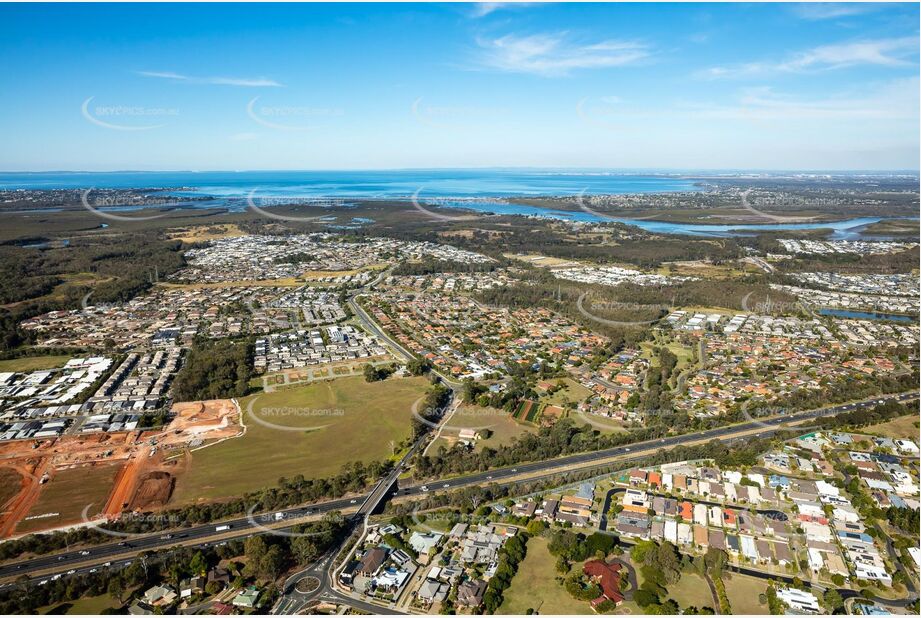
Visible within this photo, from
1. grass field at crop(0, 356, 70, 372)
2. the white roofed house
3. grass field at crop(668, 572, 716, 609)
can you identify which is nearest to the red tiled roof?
grass field at crop(668, 572, 716, 609)

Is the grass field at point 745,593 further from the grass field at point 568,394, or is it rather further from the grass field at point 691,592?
the grass field at point 568,394

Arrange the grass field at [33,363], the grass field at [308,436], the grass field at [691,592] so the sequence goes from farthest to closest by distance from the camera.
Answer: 1. the grass field at [33,363]
2. the grass field at [308,436]
3. the grass field at [691,592]

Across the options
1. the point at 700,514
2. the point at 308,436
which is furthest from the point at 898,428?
the point at 308,436

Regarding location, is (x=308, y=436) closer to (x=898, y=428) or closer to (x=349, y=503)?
(x=349, y=503)

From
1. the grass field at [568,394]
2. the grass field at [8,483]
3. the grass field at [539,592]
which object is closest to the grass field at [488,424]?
the grass field at [568,394]

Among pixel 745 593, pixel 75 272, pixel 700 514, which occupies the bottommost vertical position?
pixel 745 593

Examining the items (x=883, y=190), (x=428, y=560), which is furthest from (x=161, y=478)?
(x=883, y=190)
